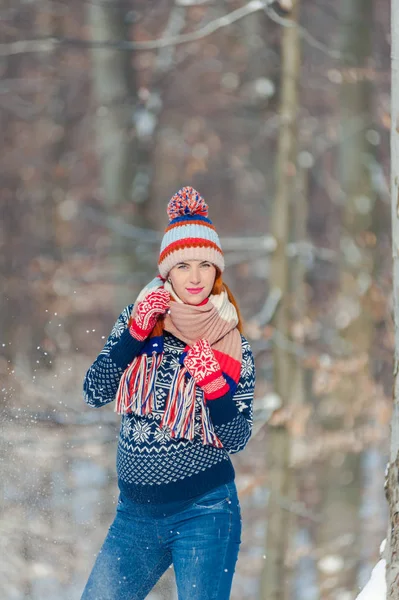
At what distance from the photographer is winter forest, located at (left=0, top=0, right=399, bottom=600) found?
807 centimetres

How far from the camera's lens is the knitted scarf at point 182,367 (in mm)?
3125

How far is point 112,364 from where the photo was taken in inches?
→ 126

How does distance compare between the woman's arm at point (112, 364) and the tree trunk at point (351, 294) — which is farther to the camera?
the tree trunk at point (351, 294)

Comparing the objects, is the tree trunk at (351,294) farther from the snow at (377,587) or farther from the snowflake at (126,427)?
the snowflake at (126,427)

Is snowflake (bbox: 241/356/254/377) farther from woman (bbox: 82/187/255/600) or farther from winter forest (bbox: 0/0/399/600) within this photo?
winter forest (bbox: 0/0/399/600)

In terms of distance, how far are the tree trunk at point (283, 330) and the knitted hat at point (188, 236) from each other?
4.60 m

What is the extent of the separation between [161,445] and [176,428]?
4.2 inches

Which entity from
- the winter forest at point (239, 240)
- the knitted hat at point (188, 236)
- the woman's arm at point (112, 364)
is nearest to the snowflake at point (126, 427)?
the woman's arm at point (112, 364)

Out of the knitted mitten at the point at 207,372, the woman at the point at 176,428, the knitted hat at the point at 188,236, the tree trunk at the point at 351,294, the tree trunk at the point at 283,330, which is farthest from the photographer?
the tree trunk at the point at 351,294

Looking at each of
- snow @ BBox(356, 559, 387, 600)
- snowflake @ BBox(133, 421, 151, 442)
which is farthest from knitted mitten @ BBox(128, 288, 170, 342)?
snow @ BBox(356, 559, 387, 600)

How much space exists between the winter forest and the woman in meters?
4.43

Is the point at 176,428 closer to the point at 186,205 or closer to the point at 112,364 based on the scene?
the point at 112,364

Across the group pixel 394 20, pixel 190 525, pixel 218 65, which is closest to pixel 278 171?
pixel 218 65

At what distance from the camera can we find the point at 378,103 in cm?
830
